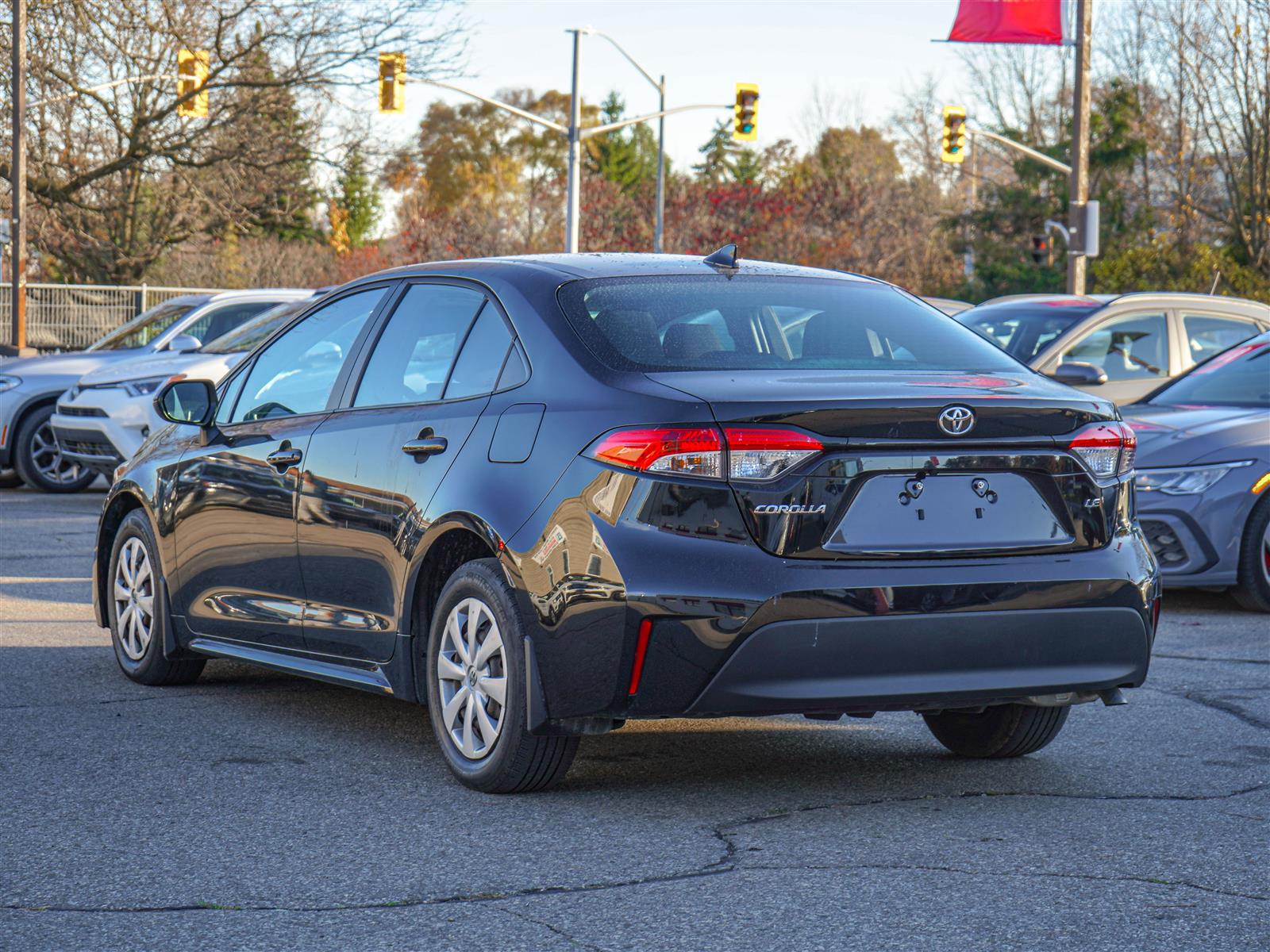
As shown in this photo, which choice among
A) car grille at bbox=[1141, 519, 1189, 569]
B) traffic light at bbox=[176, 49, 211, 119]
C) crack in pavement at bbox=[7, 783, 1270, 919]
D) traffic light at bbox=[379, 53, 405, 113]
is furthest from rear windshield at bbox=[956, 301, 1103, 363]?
traffic light at bbox=[176, 49, 211, 119]

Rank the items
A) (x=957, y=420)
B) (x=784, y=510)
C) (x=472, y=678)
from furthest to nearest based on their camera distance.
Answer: (x=472, y=678), (x=957, y=420), (x=784, y=510)

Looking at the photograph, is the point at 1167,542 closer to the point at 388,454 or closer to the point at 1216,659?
the point at 1216,659

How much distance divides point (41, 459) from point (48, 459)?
0.06 m

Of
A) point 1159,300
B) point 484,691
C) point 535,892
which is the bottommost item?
point 535,892

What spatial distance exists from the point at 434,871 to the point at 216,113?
30165 mm

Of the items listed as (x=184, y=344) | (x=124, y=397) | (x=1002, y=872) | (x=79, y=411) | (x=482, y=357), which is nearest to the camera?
(x=1002, y=872)

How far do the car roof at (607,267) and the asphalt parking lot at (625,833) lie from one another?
1.51 metres

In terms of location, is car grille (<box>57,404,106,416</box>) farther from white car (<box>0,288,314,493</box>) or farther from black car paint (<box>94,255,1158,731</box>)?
black car paint (<box>94,255,1158,731</box>)

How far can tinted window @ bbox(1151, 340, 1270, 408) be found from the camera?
33.4 ft

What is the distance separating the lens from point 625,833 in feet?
15.3

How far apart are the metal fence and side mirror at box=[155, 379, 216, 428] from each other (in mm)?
24187

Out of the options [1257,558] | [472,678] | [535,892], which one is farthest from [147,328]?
[535,892]

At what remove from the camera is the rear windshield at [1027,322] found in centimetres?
1253

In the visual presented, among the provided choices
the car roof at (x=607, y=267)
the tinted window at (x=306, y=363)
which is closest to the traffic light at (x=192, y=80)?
the tinted window at (x=306, y=363)
